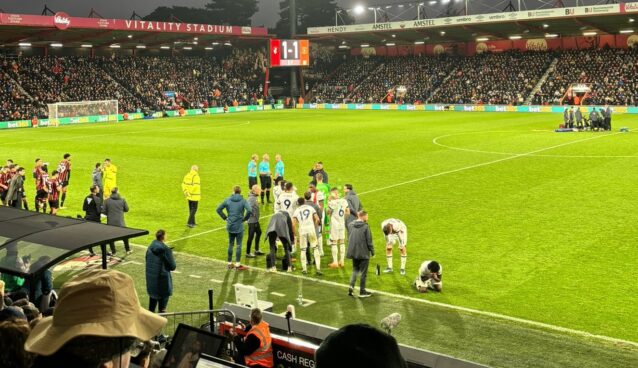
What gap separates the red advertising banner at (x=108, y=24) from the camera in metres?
55.1

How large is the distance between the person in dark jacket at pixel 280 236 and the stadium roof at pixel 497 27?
53.7m

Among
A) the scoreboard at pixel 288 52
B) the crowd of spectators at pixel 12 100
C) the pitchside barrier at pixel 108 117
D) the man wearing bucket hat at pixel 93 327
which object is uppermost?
the scoreboard at pixel 288 52

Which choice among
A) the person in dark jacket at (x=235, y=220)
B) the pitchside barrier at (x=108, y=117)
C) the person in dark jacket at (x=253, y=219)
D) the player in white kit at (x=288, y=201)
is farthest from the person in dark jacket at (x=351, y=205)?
the pitchside barrier at (x=108, y=117)

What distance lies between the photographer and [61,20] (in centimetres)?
5738

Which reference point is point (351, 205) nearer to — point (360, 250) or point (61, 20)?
point (360, 250)

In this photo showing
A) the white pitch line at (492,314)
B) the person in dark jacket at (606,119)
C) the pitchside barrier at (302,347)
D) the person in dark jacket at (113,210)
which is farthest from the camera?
the person in dark jacket at (606,119)

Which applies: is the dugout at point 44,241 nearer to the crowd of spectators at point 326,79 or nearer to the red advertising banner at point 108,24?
the red advertising banner at point 108,24

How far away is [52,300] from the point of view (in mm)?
9961

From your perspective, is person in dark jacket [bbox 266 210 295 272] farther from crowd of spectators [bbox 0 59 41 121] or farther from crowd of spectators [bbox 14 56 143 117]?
crowd of spectators [bbox 14 56 143 117]

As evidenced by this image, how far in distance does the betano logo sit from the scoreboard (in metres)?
25.6

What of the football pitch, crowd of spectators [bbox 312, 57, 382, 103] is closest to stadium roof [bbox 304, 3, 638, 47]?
crowd of spectators [bbox 312, 57, 382, 103]

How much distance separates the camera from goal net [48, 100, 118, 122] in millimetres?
59562

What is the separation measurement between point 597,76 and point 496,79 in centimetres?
1065

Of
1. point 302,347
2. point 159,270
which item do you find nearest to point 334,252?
point 159,270
